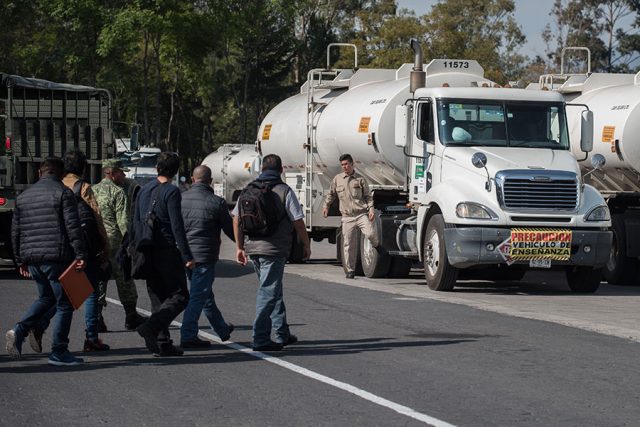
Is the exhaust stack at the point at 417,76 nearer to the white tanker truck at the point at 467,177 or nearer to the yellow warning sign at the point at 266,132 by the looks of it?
the white tanker truck at the point at 467,177

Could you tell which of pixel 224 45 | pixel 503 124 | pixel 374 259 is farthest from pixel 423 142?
pixel 224 45

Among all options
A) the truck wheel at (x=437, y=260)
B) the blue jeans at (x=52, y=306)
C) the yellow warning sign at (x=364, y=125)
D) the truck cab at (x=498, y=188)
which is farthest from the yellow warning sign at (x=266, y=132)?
the blue jeans at (x=52, y=306)

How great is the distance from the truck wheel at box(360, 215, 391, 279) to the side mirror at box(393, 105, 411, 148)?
2007 mm

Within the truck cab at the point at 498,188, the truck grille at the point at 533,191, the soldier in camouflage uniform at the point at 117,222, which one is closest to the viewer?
the soldier in camouflage uniform at the point at 117,222

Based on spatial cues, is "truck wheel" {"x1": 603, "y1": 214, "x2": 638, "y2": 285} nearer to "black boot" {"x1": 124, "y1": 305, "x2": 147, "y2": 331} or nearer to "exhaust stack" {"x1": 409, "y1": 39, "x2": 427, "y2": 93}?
"exhaust stack" {"x1": 409, "y1": 39, "x2": 427, "y2": 93}

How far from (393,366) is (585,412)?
8.29ft

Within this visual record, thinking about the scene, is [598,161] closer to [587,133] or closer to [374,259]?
[587,133]

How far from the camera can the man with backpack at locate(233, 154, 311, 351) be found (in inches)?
495

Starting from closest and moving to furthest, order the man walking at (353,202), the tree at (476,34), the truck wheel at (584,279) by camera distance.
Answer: the truck wheel at (584,279)
the man walking at (353,202)
the tree at (476,34)

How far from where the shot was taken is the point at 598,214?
20.1 metres

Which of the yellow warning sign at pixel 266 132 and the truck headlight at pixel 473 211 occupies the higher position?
the yellow warning sign at pixel 266 132

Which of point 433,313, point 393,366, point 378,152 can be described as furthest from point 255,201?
point 378,152

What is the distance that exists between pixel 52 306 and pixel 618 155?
1275cm

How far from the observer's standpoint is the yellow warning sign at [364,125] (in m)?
23.4
